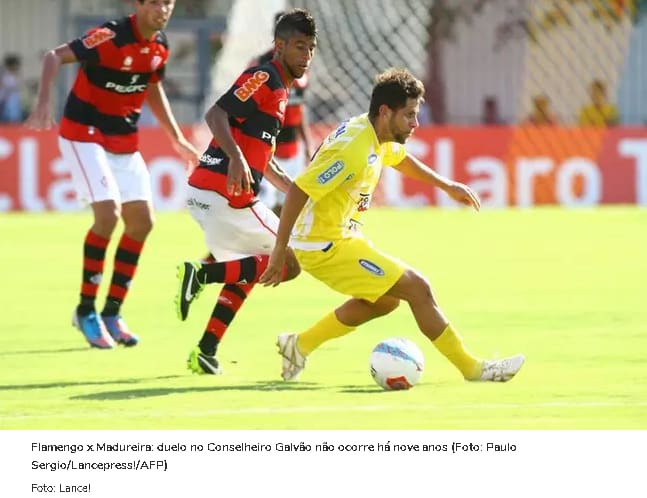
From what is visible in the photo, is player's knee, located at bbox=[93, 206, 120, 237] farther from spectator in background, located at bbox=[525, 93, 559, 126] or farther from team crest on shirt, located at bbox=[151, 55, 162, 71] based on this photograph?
spectator in background, located at bbox=[525, 93, 559, 126]

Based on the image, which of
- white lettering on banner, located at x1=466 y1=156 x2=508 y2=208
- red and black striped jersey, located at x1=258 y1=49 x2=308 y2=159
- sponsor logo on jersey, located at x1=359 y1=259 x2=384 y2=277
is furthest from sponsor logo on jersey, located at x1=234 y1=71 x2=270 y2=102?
white lettering on banner, located at x1=466 y1=156 x2=508 y2=208

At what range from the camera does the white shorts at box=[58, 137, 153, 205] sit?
11047mm

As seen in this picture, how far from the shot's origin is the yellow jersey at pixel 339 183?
29.3 ft

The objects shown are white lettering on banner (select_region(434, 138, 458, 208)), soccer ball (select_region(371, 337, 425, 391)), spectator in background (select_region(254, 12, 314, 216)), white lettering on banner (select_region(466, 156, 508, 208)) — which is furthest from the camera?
white lettering on banner (select_region(466, 156, 508, 208))

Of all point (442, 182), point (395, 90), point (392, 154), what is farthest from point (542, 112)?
point (395, 90)

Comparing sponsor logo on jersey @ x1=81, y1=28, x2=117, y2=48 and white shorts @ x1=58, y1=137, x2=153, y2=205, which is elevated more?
sponsor logo on jersey @ x1=81, y1=28, x2=117, y2=48

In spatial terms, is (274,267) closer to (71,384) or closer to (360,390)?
(360,390)

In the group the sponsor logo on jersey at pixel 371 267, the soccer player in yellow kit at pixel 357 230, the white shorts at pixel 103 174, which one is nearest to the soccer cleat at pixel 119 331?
the white shorts at pixel 103 174

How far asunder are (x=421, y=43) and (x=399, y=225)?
440 cm

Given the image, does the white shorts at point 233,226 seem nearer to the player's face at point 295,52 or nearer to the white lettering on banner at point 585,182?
the player's face at point 295,52

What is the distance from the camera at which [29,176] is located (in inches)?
953

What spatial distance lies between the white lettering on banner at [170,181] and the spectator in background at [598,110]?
738 centimetres

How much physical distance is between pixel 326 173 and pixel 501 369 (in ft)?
4.45

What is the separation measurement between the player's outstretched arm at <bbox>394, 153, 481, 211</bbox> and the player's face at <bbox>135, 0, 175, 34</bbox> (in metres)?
2.04
